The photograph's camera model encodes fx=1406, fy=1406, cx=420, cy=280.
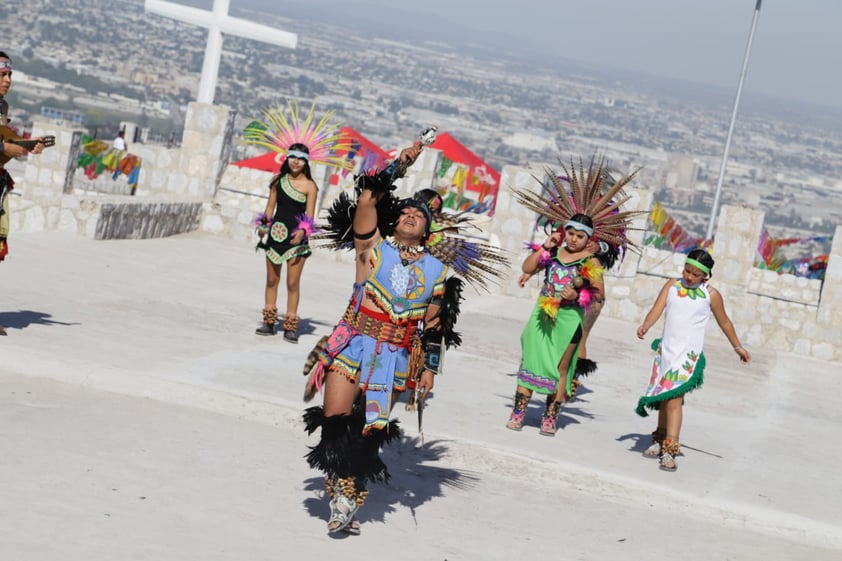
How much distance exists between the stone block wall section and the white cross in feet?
20.6

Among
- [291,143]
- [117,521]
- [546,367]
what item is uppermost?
[291,143]

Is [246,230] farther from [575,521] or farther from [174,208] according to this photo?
[575,521]

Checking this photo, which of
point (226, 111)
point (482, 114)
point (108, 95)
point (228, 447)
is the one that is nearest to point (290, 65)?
point (482, 114)

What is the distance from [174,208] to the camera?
19.1m

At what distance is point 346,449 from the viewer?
702cm

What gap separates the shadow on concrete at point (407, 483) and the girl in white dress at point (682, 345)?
1640 millimetres

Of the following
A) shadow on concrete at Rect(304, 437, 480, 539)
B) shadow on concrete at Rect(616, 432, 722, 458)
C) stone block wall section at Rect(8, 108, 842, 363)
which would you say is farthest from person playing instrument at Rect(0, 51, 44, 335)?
stone block wall section at Rect(8, 108, 842, 363)

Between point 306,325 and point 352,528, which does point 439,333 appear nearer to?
point 352,528

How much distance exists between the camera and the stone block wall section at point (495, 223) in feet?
58.8

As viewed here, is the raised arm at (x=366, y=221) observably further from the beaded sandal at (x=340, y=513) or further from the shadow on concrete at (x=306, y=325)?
the shadow on concrete at (x=306, y=325)

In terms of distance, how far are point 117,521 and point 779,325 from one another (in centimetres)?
1343

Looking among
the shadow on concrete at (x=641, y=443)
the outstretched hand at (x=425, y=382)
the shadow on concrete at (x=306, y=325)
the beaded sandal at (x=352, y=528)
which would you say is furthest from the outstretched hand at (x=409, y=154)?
the shadow on concrete at (x=306, y=325)

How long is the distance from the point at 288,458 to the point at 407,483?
2.37 feet

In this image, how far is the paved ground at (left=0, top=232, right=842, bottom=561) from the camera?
6781 millimetres
